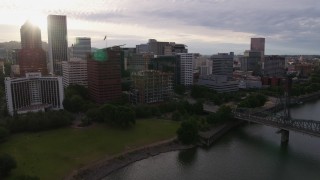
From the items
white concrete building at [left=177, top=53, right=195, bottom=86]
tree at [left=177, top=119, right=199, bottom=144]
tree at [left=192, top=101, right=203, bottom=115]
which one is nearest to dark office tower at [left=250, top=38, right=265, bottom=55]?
white concrete building at [left=177, top=53, right=195, bottom=86]

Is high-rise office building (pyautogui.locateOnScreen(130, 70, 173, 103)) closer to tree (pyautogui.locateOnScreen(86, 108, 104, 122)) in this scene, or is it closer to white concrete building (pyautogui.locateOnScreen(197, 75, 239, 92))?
tree (pyautogui.locateOnScreen(86, 108, 104, 122))

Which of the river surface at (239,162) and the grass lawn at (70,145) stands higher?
A: the grass lawn at (70,145)

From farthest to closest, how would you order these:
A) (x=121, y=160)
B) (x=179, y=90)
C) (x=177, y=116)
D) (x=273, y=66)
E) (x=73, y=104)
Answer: (x=273, y=66) < (x=179, y=90) < (x=73, y=104) < (x=177, y=116) < (x=121, y=160)

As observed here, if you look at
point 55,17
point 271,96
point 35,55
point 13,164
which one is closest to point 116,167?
point 13,164

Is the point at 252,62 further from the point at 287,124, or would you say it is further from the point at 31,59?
the point at 287,124

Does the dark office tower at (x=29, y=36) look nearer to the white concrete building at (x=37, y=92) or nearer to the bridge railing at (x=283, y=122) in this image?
the white concrete building at (x=37, y=92)

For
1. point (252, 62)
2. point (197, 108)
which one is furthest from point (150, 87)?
point (252, 62)

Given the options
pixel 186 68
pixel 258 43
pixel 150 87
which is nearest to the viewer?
pixel 150 87

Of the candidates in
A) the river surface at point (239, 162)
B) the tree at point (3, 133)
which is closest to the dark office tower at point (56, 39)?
the tree at point (3, 133)
